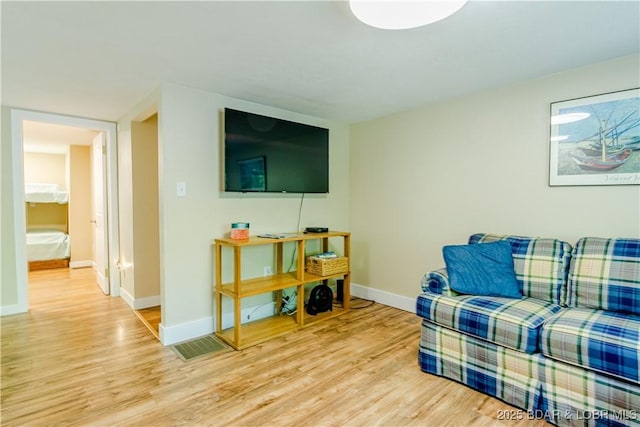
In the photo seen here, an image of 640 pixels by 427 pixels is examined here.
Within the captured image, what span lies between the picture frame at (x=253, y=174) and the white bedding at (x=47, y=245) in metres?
4.61

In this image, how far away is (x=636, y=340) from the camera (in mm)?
1476

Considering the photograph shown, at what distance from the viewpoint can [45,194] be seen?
18.4 ft

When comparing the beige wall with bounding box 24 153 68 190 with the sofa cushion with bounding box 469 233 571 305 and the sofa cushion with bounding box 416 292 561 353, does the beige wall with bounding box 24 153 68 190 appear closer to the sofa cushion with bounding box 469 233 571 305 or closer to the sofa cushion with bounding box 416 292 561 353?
the sofa cushion with bounding box 416 292 561 353

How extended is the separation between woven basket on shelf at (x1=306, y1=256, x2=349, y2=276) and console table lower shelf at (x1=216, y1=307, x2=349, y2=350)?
1.45 feet

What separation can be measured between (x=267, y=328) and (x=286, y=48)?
89.2 inches

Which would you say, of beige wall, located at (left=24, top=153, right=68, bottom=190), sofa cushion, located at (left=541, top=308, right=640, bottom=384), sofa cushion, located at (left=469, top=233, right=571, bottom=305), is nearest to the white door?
beige wall, located at (left=24, top=153, right=68, bottom=190)

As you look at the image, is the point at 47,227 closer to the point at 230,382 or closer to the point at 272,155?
the point at 272,155

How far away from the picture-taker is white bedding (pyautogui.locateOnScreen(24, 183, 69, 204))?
5500 mm

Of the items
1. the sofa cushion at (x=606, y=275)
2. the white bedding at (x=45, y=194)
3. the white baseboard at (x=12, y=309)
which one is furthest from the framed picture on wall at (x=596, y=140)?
the white bedding at (x=45, y=194)

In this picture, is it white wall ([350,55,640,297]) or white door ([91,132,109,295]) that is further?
white door ([91,132,109,295])

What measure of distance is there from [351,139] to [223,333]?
8.63 ft

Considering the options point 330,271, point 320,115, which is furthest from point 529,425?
point 320,115

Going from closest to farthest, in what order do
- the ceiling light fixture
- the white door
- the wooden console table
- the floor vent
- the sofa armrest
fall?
the ceiling light fixture → the sofa armrest → the floor vent → the wooden console table → the white door

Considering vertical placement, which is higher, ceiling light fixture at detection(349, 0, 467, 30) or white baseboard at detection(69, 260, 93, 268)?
ceiling light fixture at detection(349, 0, 467, 30)
